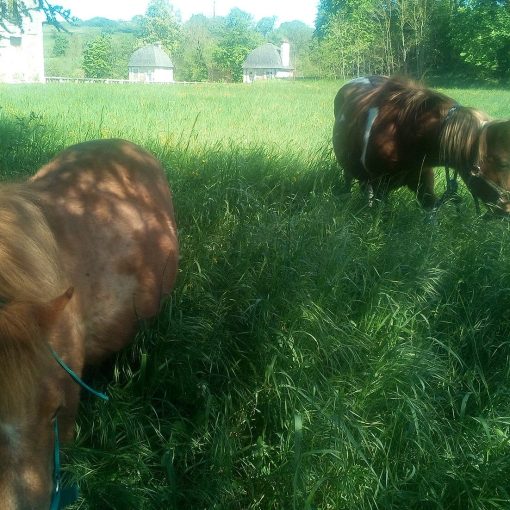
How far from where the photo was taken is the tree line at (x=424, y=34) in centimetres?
596

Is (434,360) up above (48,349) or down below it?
below

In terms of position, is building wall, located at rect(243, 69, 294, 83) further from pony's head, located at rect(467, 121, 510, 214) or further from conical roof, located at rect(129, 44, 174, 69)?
pony's head, located at rect(467, 121, 510, 214)

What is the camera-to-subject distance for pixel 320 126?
802cm

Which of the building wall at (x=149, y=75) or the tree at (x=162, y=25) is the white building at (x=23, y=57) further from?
the tree at (x=162, y=25)

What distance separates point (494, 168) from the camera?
4449mm

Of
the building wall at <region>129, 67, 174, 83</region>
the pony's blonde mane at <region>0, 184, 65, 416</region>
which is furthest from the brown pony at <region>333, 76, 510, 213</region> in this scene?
the building wall at <region>129, 67, 174, 83</region>

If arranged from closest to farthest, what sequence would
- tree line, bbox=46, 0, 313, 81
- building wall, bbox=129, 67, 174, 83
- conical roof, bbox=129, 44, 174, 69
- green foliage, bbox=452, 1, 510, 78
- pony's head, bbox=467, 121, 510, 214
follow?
pony's head, bbox=467, 121, 510, 214 → green foliage, bbox=452, 1, 510, 78 → tree line, bbox=46, 0, 313, 81 → conical roof, bbox=129, 44, 174, 69 → building wall, bbox=129, 67, 174, 83

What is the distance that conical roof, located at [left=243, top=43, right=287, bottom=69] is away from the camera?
29.2ft

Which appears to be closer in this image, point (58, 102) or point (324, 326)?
point (324, 326)

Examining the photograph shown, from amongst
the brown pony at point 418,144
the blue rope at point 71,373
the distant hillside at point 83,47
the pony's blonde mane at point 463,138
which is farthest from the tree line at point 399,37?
the distant hillside at point 83,47

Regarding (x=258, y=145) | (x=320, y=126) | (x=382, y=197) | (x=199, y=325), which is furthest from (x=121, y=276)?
(x=320, y=126)

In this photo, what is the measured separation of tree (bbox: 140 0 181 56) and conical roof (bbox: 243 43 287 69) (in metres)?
2.43

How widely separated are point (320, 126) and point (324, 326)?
562 cm

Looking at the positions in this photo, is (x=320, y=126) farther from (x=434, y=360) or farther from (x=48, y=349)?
(x=48, y=349)
